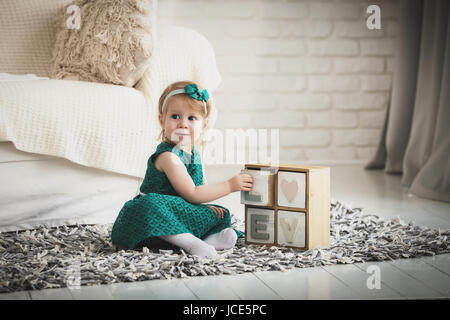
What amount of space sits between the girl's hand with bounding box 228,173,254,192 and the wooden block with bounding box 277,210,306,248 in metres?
0.10

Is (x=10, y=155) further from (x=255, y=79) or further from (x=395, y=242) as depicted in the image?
(x=255, y=79)

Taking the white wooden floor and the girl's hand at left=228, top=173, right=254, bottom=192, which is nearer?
the white wooden floor

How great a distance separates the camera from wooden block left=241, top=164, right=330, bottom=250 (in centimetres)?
151

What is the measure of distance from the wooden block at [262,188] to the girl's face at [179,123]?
0.19 metres

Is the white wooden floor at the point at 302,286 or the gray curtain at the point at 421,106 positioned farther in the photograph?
the gray curtain at the point at 421,106

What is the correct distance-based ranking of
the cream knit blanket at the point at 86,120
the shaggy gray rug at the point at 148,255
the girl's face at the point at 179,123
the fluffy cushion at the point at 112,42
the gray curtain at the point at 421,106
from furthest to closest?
1. the gray curtain at the point at 421,106
2. the fluffy cushion at the point at 112,42
3. the cream knit blanket at the point at 86,120
4. the girl's face at the point at 179,123
5. the shaggy gray rug at the point at 148,255

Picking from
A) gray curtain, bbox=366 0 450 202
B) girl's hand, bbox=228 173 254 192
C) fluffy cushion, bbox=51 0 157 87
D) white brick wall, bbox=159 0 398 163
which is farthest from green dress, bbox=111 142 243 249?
white brick wall, bbox=159 0 398 163

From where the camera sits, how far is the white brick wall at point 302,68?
3.18 metres

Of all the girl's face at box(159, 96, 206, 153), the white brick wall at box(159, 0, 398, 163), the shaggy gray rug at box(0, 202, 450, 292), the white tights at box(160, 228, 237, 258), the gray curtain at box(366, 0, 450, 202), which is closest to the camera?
the shaggy gray rug at box(0, 202, 450, 292)

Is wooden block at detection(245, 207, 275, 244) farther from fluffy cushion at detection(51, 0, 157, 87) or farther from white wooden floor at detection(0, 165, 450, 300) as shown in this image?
fluffy cushion at detection(51, 0, 157, 87)

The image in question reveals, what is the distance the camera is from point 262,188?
5.06 ft

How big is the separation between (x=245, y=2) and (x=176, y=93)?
1738 mm

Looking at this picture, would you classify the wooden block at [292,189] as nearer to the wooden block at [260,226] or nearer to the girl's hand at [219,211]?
the wooden block at [260,226]

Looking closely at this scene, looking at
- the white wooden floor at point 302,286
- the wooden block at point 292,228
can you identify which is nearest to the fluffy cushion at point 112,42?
the wooden block at point 292,228
